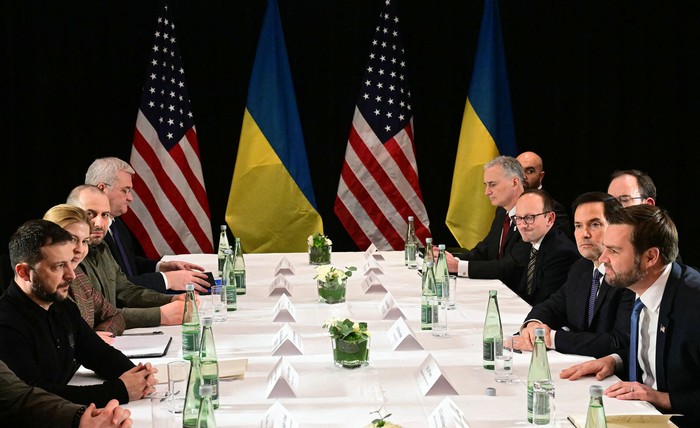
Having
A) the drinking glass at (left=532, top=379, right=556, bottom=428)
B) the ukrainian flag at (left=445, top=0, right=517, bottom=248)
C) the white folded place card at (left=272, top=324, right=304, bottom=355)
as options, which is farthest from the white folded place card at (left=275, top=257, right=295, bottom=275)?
the drinking glass at (left=532, top=379, right=556, bottom=428)

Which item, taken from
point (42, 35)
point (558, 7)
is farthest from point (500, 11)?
point (42, 35)

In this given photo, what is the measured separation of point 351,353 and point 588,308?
1.20 metres

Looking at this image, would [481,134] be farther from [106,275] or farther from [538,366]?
[538,366]

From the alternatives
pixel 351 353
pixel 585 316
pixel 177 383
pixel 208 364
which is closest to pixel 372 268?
pixel 585 316

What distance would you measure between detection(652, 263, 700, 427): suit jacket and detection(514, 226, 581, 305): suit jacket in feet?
5.15

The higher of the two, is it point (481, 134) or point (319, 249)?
point (481, 134)

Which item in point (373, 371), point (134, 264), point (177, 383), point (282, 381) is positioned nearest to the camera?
point (177, 383)

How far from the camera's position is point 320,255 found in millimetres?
5359

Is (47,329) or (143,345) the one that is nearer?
(47,329)

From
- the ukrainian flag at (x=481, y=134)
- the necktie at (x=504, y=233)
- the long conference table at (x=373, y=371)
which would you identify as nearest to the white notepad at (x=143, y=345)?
the long conference table at (x=373, y=371)

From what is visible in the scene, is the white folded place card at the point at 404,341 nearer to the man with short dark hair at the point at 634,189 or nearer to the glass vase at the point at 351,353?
the glass vase at the point at 351,353

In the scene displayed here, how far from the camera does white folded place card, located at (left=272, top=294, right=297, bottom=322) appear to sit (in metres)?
3.80

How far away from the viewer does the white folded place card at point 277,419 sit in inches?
92.0

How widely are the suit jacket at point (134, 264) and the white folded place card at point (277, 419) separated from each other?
102 inches
